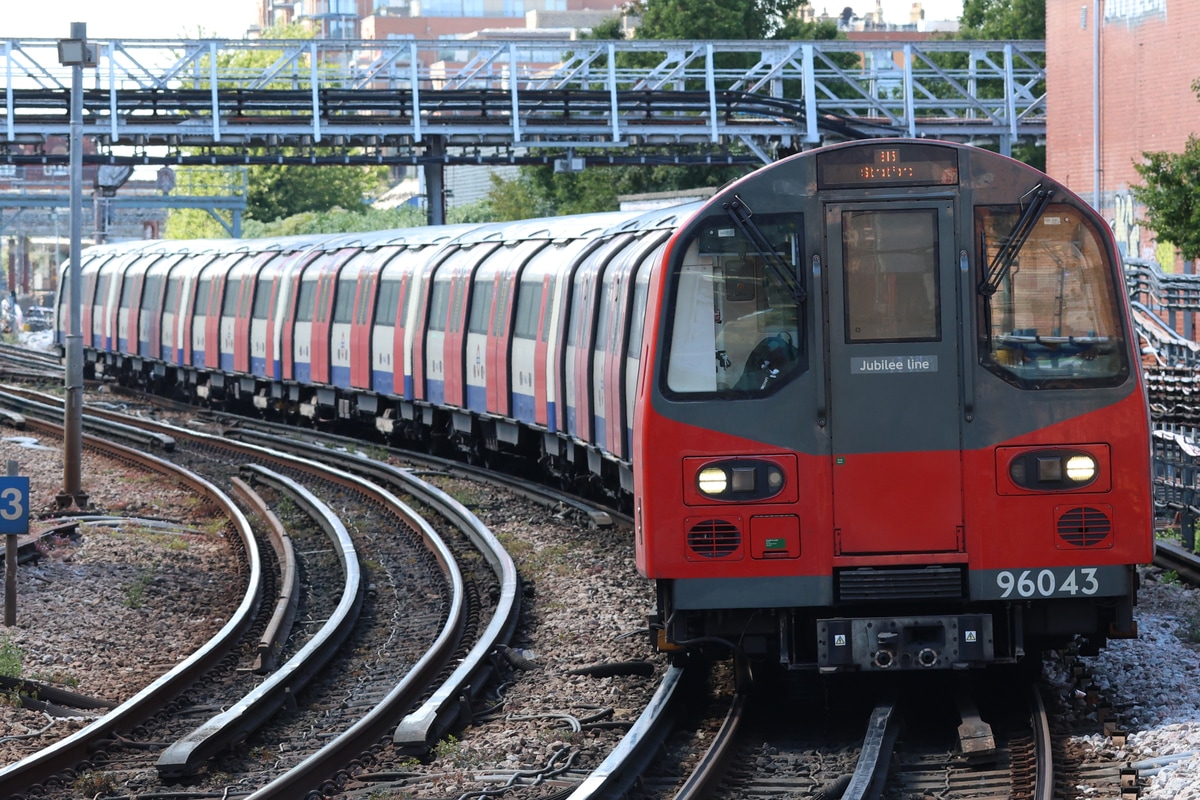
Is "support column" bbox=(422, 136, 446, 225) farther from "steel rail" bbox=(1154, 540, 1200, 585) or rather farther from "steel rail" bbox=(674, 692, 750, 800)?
"steel rail" bbox=(674, 692, 750, 800)

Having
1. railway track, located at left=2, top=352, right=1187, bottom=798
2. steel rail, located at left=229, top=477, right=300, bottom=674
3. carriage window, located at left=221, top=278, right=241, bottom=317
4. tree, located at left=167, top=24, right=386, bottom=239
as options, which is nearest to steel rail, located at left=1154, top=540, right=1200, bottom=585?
railway track, located at left=2, top=352, right=1187, bottom=798

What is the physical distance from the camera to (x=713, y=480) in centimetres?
803

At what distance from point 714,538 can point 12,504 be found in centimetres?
536

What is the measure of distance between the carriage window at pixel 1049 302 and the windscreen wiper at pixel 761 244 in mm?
857

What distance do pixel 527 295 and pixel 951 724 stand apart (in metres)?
10.5

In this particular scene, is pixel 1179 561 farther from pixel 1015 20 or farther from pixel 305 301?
pixel 1015 20

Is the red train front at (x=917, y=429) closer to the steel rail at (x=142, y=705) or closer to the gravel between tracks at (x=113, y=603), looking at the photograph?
the steel rail at (x=142, y=705)

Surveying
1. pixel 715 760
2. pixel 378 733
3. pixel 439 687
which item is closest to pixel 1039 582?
pixel 715 760

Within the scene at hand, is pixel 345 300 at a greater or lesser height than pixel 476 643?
greater

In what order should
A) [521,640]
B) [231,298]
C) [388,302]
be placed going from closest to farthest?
[521,640]
[388,302]
[231,298]

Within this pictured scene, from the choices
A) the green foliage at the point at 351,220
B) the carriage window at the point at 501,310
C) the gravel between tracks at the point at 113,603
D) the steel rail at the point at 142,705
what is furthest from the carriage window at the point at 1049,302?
the green foliage at the point at 351,220

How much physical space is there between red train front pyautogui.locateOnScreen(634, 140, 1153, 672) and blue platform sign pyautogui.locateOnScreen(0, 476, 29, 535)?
5.03 meters

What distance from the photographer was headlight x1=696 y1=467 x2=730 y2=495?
8031mm

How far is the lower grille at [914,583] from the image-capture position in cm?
796
